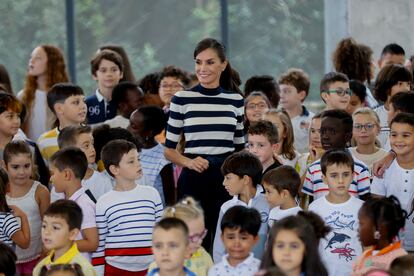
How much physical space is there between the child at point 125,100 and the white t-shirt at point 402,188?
8.50 feet

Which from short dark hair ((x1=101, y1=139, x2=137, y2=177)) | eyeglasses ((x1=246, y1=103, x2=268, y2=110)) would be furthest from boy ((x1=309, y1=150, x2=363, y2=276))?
eyeglasses ((x1=246, y1=103, x2=268, y2=110))

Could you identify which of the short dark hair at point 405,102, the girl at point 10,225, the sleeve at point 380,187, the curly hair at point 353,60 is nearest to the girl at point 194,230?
the girl at point 10,225

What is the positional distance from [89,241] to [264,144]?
1538mm

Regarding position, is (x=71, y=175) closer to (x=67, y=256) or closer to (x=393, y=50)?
(x=67, y=256)

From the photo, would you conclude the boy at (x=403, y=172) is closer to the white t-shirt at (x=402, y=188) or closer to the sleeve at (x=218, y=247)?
the white t-shirt at (x=402, y=188)

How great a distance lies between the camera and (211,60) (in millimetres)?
8023

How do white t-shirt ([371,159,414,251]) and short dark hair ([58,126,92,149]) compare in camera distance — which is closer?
white t-shirt ([371,159,414,251])

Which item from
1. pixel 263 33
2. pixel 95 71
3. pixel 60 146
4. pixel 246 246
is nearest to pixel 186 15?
pixel 263 33

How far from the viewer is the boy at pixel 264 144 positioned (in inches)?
316

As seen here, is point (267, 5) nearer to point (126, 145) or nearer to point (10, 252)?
point (126, 145)

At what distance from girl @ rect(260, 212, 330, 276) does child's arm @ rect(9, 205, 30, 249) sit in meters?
2.23

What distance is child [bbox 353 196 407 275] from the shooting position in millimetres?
6402

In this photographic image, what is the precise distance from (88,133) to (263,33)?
5306 mm

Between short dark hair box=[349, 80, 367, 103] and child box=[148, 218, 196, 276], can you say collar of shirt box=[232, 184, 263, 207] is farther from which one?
short dark hair box=[349, 80, 367, 103]
